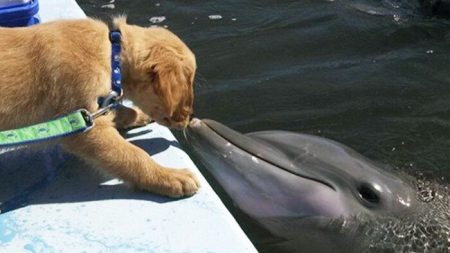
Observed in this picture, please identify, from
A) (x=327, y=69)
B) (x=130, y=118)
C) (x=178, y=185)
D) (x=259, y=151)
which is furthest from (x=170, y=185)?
(x=327, y=69)

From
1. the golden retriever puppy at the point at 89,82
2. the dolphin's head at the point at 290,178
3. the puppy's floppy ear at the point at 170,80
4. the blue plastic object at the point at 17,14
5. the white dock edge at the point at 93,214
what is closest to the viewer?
the white dock edge at the point at 93,214

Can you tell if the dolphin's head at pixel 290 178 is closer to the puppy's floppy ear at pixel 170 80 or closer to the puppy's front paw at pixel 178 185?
the puppy's floppy ear at pixel 170 80

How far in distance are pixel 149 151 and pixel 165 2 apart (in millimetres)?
5759

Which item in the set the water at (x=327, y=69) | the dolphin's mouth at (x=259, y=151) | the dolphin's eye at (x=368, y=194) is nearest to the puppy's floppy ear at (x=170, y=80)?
the dolphin's mouth at (x=259, y=151)

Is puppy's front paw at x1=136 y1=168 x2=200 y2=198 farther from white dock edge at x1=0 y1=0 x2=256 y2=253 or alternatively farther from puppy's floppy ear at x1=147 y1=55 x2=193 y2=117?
puppy's floppy ear at x1=147 y1=55 x2=193 y2=117

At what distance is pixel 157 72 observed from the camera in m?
3.01

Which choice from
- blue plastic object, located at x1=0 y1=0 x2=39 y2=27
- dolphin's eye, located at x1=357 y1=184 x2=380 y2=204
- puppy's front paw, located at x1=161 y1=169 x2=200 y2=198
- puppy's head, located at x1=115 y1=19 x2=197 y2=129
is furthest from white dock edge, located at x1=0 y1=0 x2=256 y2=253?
dolphin's eye, located at x1=357 y1=184 x2=380 y2=204

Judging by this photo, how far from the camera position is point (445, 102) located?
6590 mm

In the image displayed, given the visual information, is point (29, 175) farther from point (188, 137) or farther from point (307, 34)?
point (307, 34)

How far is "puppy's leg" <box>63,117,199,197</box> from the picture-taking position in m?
2.92

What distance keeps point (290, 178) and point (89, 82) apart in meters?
1.65

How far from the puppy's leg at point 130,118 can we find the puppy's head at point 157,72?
A: 0.24 metres

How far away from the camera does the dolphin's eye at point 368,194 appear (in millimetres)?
4195

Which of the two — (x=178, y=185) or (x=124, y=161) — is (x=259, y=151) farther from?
(x=124, y=161)
